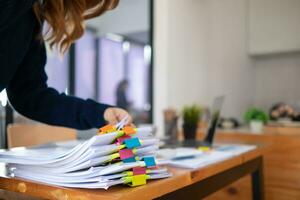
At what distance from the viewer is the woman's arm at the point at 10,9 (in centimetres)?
57

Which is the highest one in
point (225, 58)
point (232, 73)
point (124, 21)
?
point (124, 21)

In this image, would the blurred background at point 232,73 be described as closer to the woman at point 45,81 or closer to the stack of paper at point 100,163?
the woman at point 45,81

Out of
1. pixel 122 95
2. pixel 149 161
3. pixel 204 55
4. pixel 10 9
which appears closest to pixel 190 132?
pixel 149 161

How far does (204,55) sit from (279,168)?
4.19 feet

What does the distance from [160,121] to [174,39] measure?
0.61m

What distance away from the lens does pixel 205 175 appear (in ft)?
2.43

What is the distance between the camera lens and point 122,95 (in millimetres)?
5547

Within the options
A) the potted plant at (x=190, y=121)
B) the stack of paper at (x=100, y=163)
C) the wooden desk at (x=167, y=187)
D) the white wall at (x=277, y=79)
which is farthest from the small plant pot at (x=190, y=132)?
the white wall at (x=277, y=79)

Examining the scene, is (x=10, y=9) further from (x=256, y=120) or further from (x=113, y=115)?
(x=256, y=120)

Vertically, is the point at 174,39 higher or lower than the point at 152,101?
higher

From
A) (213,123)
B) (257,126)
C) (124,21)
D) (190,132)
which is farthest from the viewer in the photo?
(124,21)

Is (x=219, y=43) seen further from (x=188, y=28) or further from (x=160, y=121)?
(x=160, y=121)

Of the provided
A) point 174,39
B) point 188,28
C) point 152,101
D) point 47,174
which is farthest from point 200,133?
point 47,174

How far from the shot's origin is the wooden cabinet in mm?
1727
